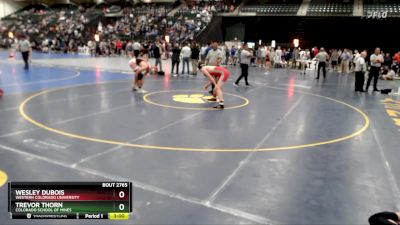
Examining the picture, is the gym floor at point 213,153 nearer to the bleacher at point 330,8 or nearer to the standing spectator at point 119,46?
the standing spectator at point 119,46

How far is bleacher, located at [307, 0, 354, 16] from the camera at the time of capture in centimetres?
3042

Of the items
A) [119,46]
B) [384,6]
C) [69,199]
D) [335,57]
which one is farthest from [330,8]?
[69,199]

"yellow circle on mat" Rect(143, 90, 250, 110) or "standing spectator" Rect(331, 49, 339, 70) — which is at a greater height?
"standing spectator" Rect(331, 49, 339, 70)

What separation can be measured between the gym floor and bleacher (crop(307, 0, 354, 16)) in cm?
2144

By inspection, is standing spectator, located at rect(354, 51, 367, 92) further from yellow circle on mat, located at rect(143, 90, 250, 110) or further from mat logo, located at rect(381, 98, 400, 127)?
yellow circle on mat, located at rect(143, 90, 250, 110)

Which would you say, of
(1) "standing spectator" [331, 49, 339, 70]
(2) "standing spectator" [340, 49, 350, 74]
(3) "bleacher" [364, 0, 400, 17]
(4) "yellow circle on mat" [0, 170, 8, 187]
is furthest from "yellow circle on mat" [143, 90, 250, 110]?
(3) "bleacher" [364, 0, 400, 17]

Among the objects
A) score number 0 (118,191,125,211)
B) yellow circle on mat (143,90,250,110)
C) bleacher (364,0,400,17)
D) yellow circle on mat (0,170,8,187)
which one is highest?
bleacher (364,0,400,17)

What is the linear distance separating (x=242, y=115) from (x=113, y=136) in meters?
3.33

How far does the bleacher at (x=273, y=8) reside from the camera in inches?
1258

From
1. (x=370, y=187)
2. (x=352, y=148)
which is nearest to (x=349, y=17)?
(x=352, y=148)

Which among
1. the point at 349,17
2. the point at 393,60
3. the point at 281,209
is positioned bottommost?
the point at 281,209

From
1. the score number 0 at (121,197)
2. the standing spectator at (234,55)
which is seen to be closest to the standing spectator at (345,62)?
the standing spectator at (234,55)

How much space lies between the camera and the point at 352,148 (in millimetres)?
6500

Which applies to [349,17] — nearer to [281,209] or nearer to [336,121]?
[336,121]
